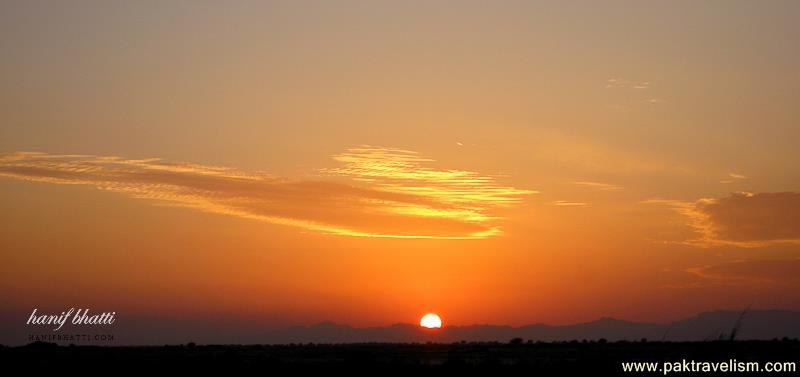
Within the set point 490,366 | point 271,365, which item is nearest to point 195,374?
point 271,365

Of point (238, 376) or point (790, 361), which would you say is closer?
point (238, 376)

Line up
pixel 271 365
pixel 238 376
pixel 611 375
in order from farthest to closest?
pixel 271 365, pixel 238 376, pixel 611 375

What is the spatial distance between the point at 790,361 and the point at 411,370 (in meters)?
26.6

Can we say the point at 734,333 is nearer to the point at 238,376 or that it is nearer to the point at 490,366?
the point at 490,366

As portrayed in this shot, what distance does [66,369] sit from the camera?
2869 inches

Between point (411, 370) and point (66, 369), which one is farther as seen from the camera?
point (66, 369)

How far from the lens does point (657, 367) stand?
6650cm

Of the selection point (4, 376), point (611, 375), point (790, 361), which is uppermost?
point (790, 361)

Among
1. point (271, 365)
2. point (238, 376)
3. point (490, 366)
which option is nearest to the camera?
point (238, 376)

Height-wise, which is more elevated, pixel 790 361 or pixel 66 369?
pixel 790 361

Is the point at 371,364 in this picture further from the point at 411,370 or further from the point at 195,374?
the point at 195,374

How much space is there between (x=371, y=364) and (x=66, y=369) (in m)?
21.3

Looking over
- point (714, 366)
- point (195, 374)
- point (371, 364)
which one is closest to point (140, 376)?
point (195, 374)

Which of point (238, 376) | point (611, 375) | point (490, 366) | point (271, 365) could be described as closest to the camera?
point (611, 375)
